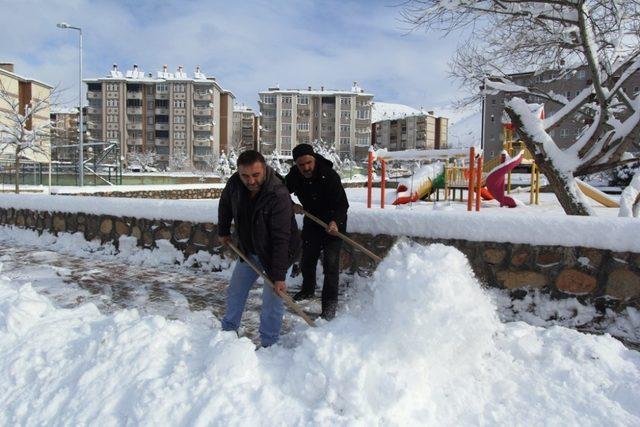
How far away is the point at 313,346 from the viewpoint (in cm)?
270

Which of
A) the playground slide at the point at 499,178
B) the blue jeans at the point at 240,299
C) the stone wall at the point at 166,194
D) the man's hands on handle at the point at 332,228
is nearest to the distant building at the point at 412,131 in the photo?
the stone wall at the point at 166,194

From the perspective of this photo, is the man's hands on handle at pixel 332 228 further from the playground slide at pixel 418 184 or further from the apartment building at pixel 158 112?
the apartment building at pixel 158 112

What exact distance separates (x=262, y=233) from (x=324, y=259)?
115 cm

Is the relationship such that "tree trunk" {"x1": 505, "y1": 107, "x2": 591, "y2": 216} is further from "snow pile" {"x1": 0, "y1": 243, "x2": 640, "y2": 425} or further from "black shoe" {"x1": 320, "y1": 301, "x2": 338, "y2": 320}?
"black shoe" {"x1": 320, "y1": 301, "x2": 338, "y2": 320}

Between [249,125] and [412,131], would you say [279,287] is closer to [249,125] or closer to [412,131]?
[249,125]

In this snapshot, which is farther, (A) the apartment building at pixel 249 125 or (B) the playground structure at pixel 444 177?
(A) the apartment building at pixel 249 125

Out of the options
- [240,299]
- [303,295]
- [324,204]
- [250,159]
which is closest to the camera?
[250,159]

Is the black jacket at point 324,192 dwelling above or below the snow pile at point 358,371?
above

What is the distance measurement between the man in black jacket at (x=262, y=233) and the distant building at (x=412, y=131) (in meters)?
99.4

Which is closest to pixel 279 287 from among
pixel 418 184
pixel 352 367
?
pixel 352 367

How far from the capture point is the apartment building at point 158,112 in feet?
242

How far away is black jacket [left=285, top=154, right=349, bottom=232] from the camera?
13.8 feet

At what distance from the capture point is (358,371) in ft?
8.07

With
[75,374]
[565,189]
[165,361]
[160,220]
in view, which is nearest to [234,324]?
[165,361]
